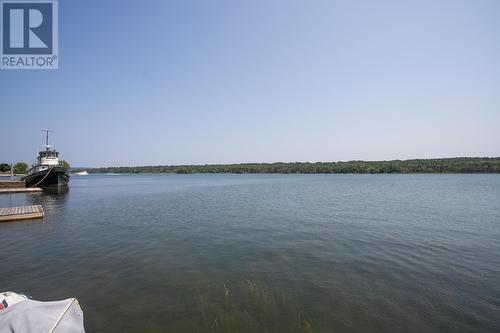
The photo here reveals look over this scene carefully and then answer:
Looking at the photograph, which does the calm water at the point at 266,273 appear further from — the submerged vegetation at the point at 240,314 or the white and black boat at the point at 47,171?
the white and black boat at the point at 47,171

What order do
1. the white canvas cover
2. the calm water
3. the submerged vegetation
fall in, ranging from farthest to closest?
the calm water, the submerged vegetation, the white canvas cover

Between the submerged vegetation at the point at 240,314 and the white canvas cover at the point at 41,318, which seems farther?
the submerged vegetation at the point at 240,314

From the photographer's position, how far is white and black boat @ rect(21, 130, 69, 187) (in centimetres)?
5626

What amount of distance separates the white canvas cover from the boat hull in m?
62.9

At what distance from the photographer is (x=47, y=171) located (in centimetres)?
5569

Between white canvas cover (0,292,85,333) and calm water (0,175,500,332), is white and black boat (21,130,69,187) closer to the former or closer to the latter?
calm water (0,175,500,332)

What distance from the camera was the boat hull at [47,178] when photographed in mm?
56094

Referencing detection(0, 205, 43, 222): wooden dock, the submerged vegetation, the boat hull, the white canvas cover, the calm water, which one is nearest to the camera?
the white canvas cover

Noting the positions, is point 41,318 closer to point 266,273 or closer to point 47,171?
point 266,273

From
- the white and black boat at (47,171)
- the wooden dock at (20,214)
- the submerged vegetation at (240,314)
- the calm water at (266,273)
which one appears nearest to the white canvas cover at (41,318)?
the calm water at (266,273)

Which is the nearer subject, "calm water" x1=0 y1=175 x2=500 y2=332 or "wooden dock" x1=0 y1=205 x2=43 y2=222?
"calm water" x1=0 y1=175 x2=500 y2=332

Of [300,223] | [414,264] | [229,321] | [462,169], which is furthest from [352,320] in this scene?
[462,169]

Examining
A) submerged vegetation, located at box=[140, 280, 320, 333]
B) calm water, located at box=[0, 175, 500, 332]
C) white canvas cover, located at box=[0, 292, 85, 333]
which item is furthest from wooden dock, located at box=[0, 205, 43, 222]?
white canvas cover, located at box=[0, 292, 85, 333]

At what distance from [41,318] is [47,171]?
2521 inches
